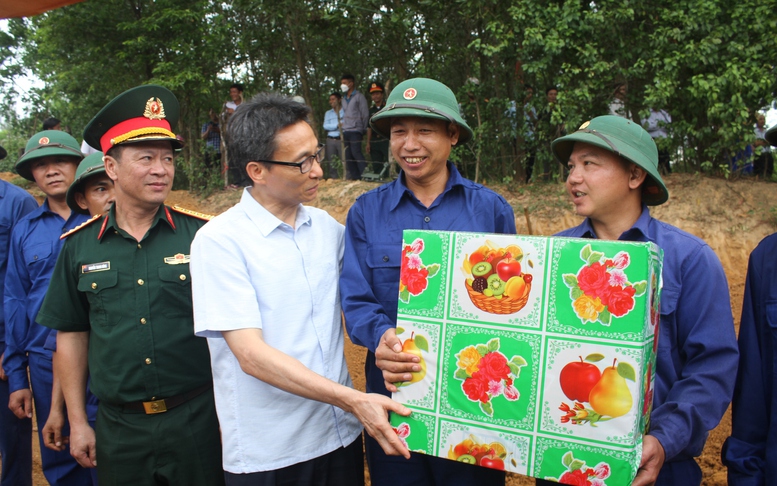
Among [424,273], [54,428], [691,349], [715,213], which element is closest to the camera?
[424,273]

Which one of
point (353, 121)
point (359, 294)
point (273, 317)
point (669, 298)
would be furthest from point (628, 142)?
point (353, 121)

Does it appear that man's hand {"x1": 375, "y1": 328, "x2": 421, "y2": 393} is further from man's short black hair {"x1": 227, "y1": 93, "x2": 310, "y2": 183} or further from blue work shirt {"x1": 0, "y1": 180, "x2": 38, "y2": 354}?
blue work shirt {"x1": 0, "y1": 180, "x2": 38, "y2": 354}

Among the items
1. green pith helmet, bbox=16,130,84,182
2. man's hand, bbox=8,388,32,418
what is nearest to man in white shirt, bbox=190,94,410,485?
man's hand, bbox=8,388,32,418

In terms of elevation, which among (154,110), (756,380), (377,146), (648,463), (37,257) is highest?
(377,146)

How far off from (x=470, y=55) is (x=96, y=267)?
9698 millimetres

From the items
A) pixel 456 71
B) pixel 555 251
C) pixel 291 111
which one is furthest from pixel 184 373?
pixel 456 71

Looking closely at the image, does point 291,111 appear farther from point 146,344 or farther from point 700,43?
point 700,43

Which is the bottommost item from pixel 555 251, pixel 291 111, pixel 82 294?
pixel 82 294

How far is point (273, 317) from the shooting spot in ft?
7.72

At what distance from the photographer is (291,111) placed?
8.11 ft

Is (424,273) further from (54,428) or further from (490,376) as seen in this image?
(54,428)

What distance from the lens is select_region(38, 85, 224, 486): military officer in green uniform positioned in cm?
265

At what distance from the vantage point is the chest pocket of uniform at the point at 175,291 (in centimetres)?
274

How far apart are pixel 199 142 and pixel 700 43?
11537mm
